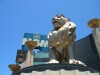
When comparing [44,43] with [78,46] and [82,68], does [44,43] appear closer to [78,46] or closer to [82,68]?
[78,46]

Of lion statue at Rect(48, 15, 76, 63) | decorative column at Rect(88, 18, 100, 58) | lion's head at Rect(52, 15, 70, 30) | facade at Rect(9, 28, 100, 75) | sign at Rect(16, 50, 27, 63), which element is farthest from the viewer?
sign at Rect(16, 50, 27, 63)

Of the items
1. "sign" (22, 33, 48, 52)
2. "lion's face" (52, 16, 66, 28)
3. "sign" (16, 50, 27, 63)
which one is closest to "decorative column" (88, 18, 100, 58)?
"lion's face" (52, 16, 66, 28)

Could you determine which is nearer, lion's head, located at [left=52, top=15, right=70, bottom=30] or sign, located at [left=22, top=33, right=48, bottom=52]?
lion's head, located at [left=52, top=15, right=70, bottom=30]

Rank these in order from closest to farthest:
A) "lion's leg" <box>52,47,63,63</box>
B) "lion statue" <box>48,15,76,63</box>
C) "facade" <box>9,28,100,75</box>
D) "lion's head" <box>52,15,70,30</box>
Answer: "facade" <box>9,28,100,75</box> < "lion statue" <box>48,15,76,63</box> < "lion's leg" <box>52,47,63,63</box> < "lion's head" <box>52,15,70,30</box>

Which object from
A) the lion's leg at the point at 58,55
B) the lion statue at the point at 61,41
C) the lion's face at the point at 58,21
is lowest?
the lion's leg at the point at 58,55

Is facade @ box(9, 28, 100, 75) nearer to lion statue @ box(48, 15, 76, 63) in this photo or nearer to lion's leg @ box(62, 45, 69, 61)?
lion's leg @ box(62, 45, 69, 61)

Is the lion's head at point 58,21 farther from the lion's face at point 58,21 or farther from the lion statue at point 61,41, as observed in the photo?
the lion statue at point 61,41

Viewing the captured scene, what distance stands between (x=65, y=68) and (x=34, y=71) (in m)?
0.91

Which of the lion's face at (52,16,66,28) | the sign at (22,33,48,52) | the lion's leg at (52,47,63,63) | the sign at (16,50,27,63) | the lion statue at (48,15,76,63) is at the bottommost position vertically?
the lion's leg at (52,47,63,63)

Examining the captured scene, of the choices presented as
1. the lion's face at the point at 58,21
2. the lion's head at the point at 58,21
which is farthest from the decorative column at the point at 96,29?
the lion's face at the point at 58,21

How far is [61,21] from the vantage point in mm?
9602

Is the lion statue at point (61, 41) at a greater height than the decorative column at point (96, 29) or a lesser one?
lesser

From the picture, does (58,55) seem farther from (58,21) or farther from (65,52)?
(58,21)

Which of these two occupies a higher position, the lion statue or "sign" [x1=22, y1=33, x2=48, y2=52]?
"sign" [x1=22, y1=33, x2=48, y2=52]
